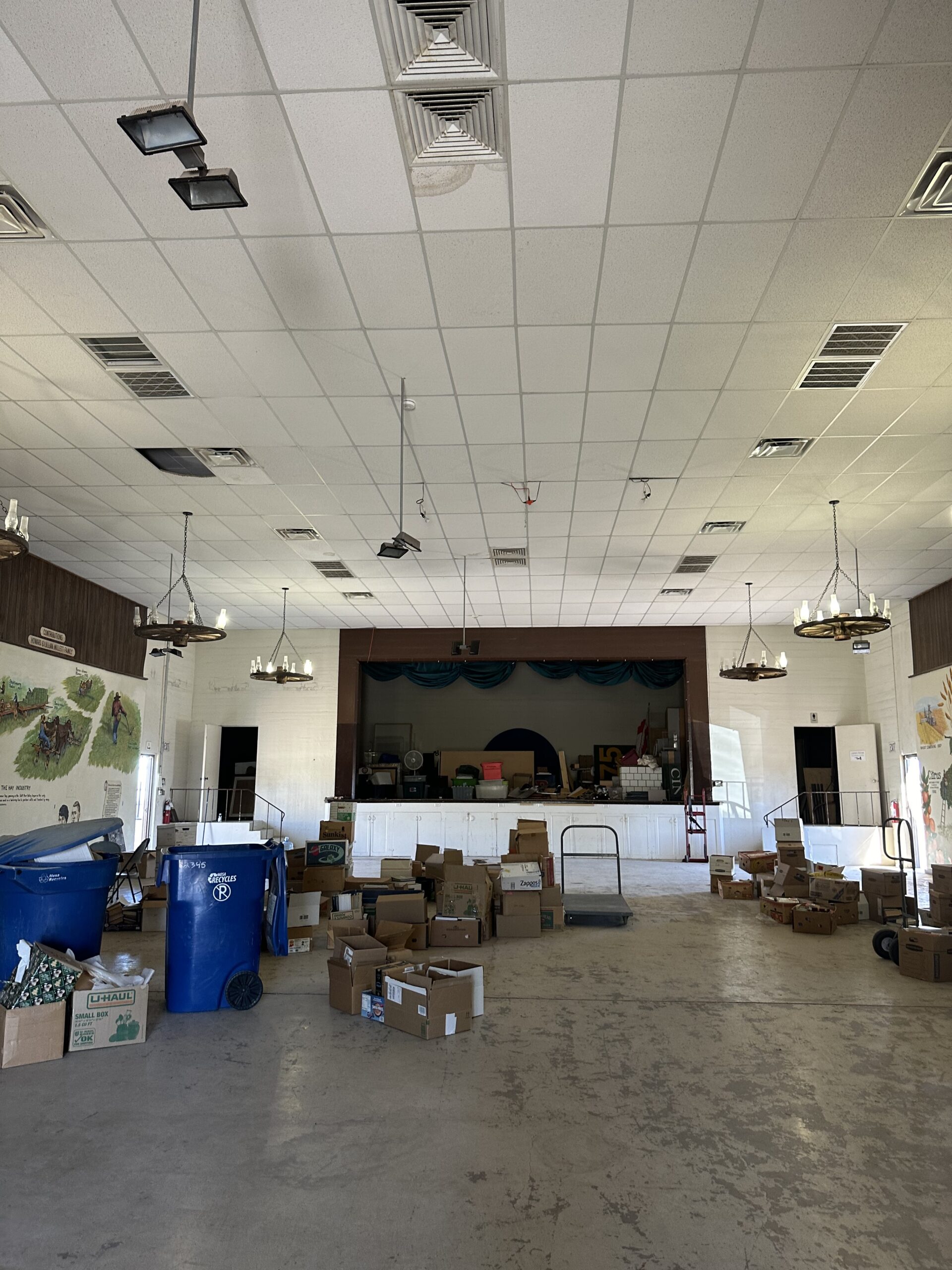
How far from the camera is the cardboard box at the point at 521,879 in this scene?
795 cm

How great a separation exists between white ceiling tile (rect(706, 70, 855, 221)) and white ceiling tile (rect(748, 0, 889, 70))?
0.06 meters

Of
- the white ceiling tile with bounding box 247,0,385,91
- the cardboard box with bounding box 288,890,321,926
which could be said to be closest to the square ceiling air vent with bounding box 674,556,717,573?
the cardboard box with bounding box 288,890,321,926

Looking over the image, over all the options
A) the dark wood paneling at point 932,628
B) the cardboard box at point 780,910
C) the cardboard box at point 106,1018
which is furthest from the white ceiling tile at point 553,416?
the dark wood paneling at point 932,628

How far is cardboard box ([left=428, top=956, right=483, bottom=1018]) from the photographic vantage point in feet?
16.6

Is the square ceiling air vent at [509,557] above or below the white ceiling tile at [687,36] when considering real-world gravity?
above

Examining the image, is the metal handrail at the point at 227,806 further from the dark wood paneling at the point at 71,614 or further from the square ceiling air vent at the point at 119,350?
the square ceiling air vent at the point at 119,350

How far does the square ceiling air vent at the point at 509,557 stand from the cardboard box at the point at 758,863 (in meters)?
4.88

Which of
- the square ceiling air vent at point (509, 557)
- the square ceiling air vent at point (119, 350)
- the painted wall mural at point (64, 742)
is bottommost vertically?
the painted wall mural at point (64, 742)

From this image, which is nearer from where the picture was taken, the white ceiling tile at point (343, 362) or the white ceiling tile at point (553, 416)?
the white ceiling tile at point (343, 362)

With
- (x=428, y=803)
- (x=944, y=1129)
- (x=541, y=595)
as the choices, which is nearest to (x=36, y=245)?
(x=944, y=1129)

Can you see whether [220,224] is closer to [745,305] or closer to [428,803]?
[745,305]

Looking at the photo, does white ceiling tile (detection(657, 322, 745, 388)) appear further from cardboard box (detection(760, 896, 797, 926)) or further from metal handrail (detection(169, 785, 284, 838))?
metal handrail (detection(169, 785, 284, 838))

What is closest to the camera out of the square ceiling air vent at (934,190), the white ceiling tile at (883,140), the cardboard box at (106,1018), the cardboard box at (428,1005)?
the white ceiling tile at (883,140)

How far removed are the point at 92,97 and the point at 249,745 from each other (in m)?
14.5
